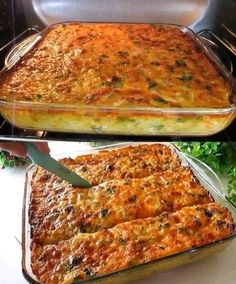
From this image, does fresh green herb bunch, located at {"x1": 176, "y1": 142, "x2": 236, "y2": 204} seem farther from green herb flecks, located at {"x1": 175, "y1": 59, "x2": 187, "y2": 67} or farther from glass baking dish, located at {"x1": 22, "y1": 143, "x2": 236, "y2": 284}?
green herb flecks, located at {"x1": 175, "y1": 59, "x2": 187, "y2": 67}

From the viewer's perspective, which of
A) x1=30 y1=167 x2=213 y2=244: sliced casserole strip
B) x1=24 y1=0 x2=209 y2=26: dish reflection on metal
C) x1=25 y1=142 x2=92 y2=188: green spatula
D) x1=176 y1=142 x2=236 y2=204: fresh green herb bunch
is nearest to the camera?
x1=24 y1=0 x2=209 y2=26: dish reflection on metal

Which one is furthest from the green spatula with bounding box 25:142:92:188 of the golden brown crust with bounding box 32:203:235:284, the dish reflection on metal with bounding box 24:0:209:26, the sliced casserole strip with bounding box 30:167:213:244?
the dish reflection on metal with bounding box 24:0:209:26

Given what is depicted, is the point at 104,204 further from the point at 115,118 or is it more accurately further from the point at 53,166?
the point at 115,118

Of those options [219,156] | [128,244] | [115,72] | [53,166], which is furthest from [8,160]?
[219,156]

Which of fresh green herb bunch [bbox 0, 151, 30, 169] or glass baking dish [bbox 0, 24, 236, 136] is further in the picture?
fresh green herb bunch [bbox 0, 151, 30, 169]

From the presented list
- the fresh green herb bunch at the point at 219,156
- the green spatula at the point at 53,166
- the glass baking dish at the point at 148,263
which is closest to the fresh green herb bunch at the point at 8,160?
the glass baking dish at the point at 148,263

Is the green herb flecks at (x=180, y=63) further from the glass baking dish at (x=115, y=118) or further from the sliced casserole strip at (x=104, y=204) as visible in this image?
the sliced casserole strip at (x=104, y=204)

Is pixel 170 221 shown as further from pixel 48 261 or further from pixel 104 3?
pixel 104 3

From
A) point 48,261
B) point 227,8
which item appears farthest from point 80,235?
point 227,8
